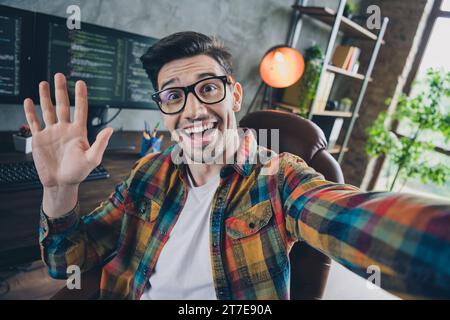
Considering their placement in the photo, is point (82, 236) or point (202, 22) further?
point (202, 22)

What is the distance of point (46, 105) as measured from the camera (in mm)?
736

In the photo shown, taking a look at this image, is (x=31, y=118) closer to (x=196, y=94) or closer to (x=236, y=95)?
(x=196, y=94)

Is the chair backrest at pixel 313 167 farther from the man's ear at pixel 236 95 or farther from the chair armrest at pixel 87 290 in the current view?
the chair armrest at pixel 87 290

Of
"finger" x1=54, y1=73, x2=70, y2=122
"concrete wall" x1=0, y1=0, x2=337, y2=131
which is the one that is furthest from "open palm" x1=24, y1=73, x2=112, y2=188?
"concrete wall" x1=0, y1=0, x2=337, y2=131

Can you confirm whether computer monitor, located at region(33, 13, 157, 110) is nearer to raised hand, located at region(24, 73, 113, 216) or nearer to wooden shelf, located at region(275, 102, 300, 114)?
raised hand, located at region(24, 73, 113, 216)

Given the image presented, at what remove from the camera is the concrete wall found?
1.41 m

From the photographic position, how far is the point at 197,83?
35.3 inches

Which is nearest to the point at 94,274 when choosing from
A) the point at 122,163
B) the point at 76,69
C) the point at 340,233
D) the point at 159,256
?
the point at 159,256

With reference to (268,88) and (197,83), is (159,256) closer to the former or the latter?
(197,83)

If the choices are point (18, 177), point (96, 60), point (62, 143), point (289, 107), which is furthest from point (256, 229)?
point (289, 107)

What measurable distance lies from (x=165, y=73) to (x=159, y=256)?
625 millimetres

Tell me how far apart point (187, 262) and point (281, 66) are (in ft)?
5.98

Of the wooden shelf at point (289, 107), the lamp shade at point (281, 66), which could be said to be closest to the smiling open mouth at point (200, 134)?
the lamp shade at point (281, 66)

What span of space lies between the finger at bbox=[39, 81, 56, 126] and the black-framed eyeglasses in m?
0.31
